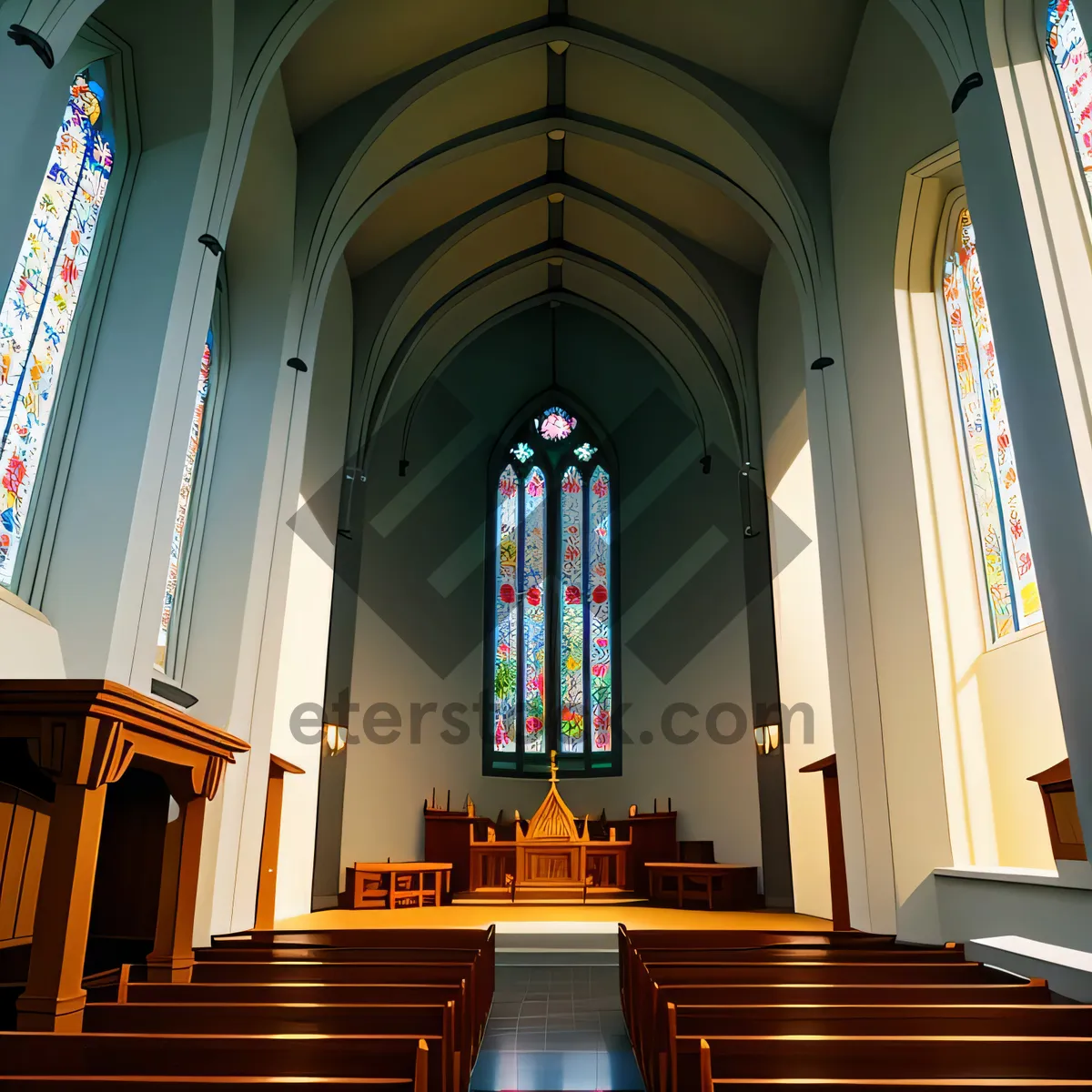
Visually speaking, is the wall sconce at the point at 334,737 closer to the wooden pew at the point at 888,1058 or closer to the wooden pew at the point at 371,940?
the wooden pew at the point at 371,940

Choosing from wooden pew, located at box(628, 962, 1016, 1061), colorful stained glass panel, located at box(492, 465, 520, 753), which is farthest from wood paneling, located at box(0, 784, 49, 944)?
colorful stained glass panel, located at box(492, 465, 520, 753)

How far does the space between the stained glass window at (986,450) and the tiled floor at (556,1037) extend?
3430mm

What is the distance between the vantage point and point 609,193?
10.4 metres

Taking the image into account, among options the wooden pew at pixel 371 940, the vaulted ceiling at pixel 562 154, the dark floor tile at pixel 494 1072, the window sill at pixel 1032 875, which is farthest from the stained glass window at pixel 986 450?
the dark floor tile at pixel 494 1072

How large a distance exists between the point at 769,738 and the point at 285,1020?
760 cm

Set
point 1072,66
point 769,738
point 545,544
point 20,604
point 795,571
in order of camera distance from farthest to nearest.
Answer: point 545,544 < point 795,571 < point 769,738 < point 1072,66 < point 20,604

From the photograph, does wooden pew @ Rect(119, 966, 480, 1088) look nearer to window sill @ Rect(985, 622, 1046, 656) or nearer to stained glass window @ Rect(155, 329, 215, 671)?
stained glass window @ Rect(155, 329, 215, 671)

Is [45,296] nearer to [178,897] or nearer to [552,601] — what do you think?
[178,897]

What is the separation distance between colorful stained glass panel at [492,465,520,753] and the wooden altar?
61.8 inches

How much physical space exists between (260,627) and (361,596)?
3.52 metres

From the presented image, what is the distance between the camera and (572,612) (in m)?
13.0

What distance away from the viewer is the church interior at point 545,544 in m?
3.38

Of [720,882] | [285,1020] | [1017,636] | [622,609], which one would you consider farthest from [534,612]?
[285,1020]

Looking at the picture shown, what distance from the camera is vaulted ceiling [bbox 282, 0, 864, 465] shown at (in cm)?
751
